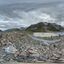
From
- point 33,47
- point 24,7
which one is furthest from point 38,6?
point 33,47

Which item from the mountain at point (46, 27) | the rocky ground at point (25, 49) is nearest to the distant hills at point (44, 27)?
the mountain at point (46, 27)

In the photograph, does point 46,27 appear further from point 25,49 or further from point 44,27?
point 25,49

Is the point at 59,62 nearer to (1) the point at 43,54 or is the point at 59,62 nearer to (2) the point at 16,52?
(1) the point at 43,54

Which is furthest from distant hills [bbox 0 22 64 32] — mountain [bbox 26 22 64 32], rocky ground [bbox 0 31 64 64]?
rocky ground [bbox 0 31 64 64]

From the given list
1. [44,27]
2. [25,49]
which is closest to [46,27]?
Result: [44,27]

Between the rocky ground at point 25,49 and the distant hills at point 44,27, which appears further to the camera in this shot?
the distant hills at point 44,27

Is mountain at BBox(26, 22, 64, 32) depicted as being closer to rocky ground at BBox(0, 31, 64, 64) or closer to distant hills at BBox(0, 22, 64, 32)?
distant hills at BBox(0, 22, 64, 32)

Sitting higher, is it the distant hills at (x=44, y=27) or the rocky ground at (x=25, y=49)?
the distant hills at (x=44, y=27)

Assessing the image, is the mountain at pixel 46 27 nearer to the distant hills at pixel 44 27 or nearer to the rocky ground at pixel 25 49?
the distant hills at pixel 44 27
